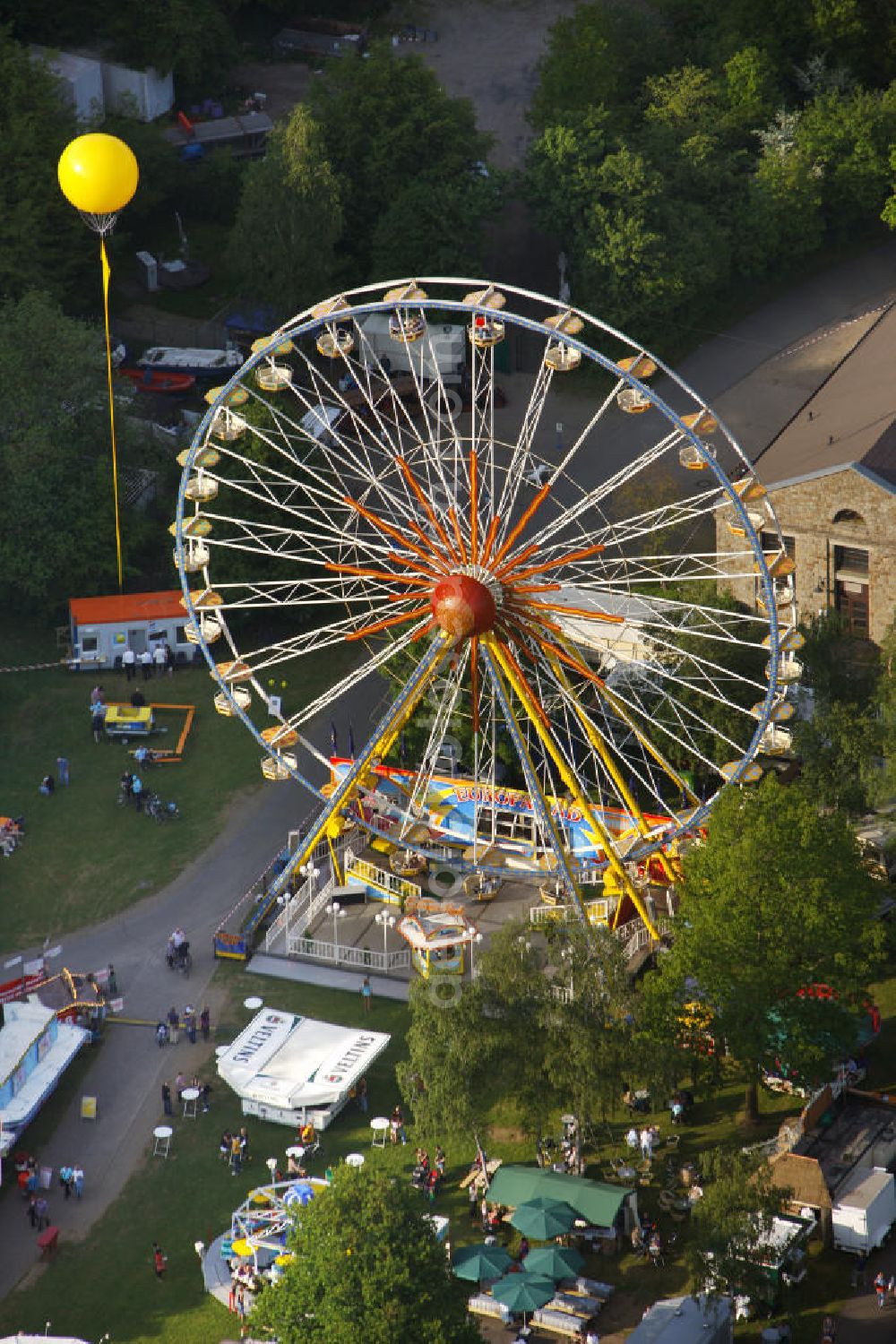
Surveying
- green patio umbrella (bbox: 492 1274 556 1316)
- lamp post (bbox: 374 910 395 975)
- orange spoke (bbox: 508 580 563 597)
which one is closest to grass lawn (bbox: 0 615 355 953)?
lamp post (bbox: 374 910 395 975)

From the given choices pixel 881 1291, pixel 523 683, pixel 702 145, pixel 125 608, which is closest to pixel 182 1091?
pixel 523 683

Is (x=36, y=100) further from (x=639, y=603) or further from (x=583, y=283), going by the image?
(x=639, y=603)

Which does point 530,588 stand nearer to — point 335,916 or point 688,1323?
point 335,916

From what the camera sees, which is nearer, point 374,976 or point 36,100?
point 374,976

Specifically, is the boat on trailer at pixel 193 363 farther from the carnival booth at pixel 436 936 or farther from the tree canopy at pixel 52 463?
the carnival booth at pixel 436 936

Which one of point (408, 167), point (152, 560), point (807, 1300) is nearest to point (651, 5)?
point (408, 167)

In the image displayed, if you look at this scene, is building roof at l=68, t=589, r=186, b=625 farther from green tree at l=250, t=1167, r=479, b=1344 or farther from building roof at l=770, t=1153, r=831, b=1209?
green tree at l=250, t=1167, r=479, b=1344

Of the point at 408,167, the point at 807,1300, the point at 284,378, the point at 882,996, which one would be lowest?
the point at 807,1300
